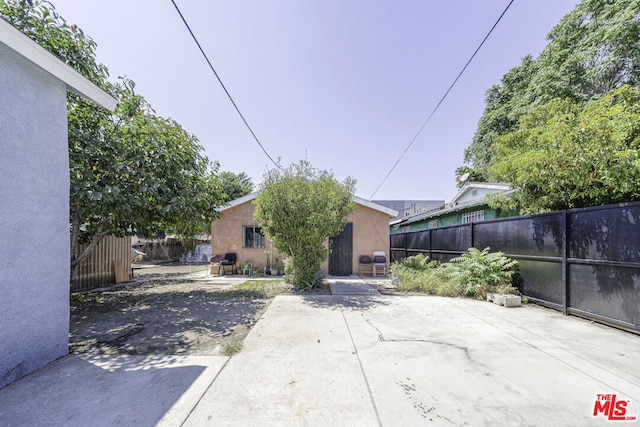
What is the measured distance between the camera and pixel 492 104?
701 inches

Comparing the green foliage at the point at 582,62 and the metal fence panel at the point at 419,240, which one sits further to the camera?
the metal fence panel at the point at 419,240

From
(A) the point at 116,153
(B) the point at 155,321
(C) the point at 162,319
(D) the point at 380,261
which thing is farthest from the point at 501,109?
(B) the point at 155,321

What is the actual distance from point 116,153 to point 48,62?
8.27 feet

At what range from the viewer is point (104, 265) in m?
8.53

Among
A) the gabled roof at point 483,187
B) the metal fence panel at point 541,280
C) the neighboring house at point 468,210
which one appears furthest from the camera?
the gabled roof at point 483,187

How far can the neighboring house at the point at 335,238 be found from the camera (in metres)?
10.7

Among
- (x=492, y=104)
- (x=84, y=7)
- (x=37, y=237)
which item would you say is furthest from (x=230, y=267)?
(x=492, y=104)

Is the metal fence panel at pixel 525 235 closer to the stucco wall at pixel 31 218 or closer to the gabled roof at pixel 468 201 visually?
the gabled roof at pixel 468 201

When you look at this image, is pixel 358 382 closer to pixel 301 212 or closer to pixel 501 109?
pixel 301 212

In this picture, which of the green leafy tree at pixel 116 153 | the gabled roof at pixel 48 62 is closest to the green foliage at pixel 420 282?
the green leafy tree at pixel 116 153

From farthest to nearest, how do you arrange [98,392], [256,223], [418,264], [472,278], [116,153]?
[256,223] → [418,264] → [472,278] → [116,153] → [98,392]

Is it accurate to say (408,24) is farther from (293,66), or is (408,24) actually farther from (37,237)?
(37,237)

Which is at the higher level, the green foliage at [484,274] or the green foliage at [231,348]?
the green foliage at [484,274]

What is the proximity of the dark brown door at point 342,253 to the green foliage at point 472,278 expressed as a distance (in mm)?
3341
